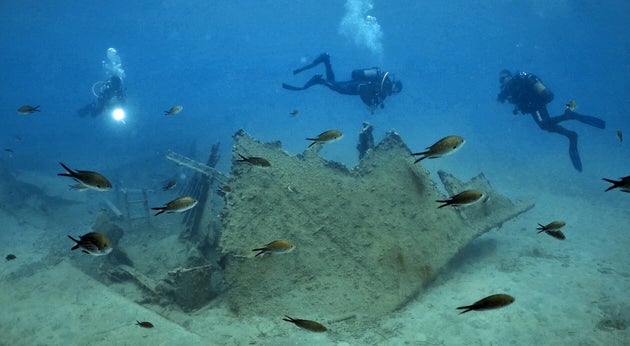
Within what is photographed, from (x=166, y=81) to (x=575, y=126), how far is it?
158m

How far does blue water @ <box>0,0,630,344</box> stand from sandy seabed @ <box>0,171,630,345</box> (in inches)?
424

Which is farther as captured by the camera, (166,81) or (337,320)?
(166,81)

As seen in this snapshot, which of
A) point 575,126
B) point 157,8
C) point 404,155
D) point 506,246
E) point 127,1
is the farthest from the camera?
point 157,8

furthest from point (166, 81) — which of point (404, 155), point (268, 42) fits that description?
point (404, 155)

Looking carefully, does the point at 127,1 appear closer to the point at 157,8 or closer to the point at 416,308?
the point at 157,8

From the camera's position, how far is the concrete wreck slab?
4.96 meters

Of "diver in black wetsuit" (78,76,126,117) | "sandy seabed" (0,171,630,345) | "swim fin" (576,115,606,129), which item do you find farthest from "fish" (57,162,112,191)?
"diver in black wetsuit" (78,76,126,117)

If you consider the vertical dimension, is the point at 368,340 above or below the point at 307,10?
below

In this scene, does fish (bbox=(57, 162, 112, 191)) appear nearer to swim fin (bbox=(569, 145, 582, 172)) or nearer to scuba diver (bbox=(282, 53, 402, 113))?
scuba diver (bbox=(282, 53, 402, 113))

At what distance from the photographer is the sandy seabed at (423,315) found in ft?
14.0

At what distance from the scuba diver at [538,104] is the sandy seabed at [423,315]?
6816 millimetres

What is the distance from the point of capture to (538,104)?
1262 cm

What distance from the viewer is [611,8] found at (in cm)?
5562

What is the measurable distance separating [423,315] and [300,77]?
513 ft
